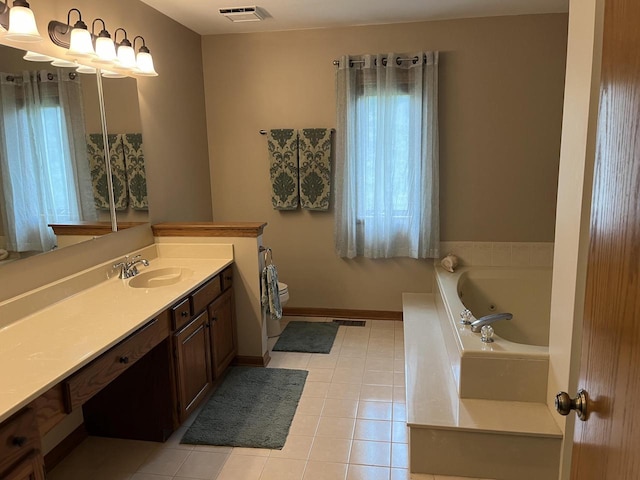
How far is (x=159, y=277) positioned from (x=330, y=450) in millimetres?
1466

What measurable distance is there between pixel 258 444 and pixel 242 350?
95cm

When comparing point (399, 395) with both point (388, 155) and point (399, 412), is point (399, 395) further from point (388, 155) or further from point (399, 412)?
point (388, 155)

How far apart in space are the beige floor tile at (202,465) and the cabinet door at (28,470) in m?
0.87

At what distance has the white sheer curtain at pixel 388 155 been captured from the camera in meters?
3.79

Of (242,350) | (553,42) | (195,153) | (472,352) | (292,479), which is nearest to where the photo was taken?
(292,479)

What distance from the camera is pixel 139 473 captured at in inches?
88.3

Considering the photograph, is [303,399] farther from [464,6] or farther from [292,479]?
[464,6]

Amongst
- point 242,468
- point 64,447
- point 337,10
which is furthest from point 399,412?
point 337,10

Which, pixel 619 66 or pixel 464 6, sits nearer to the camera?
pixel 619 66

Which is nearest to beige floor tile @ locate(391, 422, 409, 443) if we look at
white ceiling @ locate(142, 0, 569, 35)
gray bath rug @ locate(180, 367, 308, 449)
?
gray bath rug @ locate(180, 367, 308, 449)

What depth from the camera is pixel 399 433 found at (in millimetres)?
2516

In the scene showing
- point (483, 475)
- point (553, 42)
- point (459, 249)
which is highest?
point (553, 42)

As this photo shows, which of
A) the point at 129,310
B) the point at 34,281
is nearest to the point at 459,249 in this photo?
the point at 129,310

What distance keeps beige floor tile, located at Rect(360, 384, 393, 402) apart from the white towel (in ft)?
2.63
